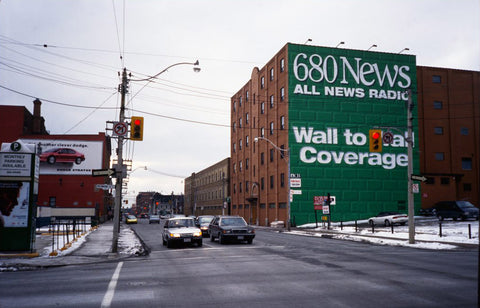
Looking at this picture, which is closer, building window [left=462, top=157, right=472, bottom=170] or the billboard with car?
building window [left=462, top=157, right=472, bottom=170]

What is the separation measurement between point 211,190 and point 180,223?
67.8 meters

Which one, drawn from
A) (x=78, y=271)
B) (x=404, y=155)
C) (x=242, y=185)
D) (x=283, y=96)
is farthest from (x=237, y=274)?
(x=242, y=185)

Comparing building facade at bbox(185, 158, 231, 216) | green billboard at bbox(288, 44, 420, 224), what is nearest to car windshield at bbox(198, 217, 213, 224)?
green billboard at bbox(288, 44, 420, 224)

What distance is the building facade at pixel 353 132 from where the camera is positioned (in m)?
48.5

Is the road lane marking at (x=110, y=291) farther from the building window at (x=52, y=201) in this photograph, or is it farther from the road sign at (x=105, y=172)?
the building window at (x=52, y=201)

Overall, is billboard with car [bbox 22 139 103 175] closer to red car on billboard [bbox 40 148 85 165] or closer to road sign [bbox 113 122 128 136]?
red car on billboard [bbox 40 148 85 165]

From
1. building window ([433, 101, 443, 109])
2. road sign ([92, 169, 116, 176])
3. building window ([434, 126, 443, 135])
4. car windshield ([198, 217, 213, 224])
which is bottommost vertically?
car windshield ([198, 217, 213, 224])

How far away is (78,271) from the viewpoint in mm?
13188

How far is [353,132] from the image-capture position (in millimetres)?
50156

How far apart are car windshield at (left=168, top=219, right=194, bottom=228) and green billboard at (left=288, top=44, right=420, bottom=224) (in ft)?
86.7

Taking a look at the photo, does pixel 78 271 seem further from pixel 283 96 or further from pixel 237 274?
pixel 283 96

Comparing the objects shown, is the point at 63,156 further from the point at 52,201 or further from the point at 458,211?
the point at 458,211

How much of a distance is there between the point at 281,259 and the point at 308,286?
5.72 meters

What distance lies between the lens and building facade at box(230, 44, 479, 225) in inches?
1909
